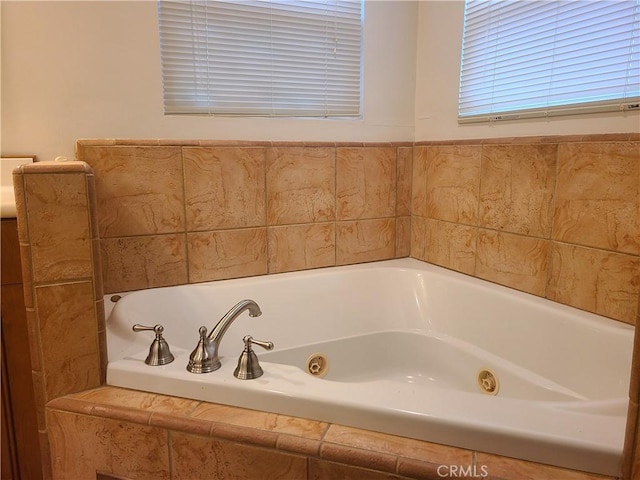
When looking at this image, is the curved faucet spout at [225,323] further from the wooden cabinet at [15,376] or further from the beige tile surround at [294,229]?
the wooden cabinet at [15,376]

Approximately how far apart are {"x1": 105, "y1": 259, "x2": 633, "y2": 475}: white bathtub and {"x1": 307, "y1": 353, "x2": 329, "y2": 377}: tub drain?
0.07 ft

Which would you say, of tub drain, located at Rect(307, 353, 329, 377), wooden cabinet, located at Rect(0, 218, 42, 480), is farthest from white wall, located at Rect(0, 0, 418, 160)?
tub drain, located at Rect(307, 353, 329, 377)

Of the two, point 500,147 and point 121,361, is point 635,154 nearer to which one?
point 500,147

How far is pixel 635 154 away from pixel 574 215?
25 centimetres

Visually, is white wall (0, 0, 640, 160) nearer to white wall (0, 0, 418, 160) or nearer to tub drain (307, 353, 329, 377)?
white wall (0, 0, 418, 160)

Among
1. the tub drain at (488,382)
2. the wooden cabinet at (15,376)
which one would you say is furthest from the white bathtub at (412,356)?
the wooden cabinet at (15,376)

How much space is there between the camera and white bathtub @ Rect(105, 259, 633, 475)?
0.88 m

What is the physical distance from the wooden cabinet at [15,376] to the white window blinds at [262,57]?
31.4 inches

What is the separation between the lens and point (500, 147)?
1.68m

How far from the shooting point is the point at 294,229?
1.92m

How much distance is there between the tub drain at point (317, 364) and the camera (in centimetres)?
169

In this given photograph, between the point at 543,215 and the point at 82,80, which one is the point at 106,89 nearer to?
the point at 82,80

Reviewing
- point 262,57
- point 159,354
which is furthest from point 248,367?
point 262,57

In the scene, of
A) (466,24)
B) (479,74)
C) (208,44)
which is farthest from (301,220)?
(466,24)
